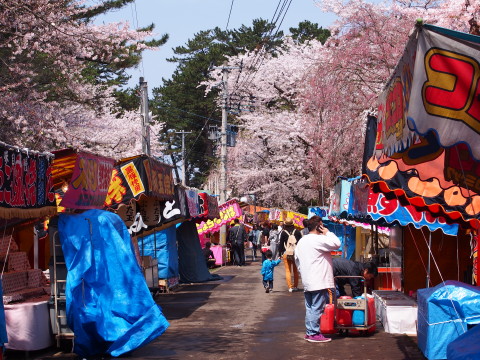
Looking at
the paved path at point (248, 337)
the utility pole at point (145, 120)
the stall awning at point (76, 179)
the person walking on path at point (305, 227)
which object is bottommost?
the paved path at point (248, 337)

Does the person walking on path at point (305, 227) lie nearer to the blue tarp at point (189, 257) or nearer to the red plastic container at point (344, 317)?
the red plastic container at point (344, 317)

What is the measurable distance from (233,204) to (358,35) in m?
16.6

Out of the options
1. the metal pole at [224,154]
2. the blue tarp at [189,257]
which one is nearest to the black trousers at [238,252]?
the metal pole at [224,154]

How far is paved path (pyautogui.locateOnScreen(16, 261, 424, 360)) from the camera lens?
34.0 ft

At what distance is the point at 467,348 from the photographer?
5.14 m

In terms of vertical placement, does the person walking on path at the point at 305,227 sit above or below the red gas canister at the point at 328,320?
above

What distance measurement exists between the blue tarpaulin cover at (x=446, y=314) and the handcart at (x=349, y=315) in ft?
7.42

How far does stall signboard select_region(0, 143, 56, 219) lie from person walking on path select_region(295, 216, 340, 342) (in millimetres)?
3999

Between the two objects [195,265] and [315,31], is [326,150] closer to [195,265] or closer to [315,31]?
[195,265]

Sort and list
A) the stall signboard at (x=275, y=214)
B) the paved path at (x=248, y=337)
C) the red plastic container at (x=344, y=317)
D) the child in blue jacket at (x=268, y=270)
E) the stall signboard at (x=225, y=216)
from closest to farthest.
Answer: the paved path at (x=248, y=337)
the red plastic container at (x=344, y=317)
the child in blue jacket at (x=268, y=270)
the stall signboard at (x=225, y=216)
the stall signboard at (x=275, y=214)

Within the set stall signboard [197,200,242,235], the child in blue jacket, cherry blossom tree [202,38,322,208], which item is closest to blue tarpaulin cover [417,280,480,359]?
the child in blue jacket

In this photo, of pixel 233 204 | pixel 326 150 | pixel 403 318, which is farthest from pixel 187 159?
pixel 403 318

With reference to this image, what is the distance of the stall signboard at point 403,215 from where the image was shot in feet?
41.0

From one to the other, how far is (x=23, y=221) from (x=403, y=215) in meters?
6.84
